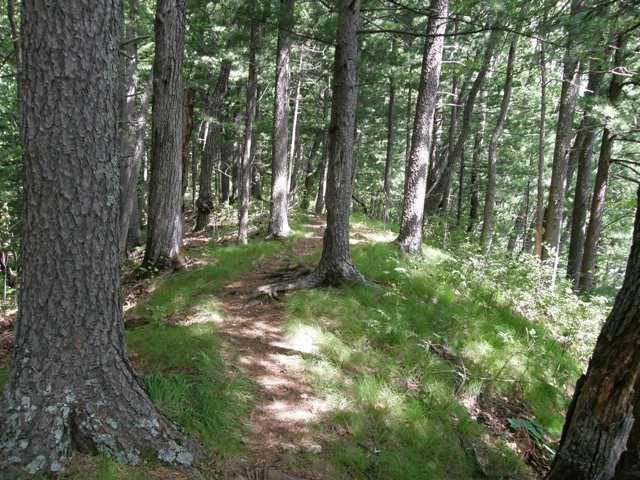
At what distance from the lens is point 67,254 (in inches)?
93.7

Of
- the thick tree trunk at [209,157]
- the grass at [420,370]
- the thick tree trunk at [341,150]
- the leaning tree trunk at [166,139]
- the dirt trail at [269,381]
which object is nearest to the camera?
the dirt trail at [269,381]

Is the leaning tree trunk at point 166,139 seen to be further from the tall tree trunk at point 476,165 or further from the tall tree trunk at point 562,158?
the tall tree trunk at point 476,165

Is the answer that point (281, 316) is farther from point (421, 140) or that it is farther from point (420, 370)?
point (421, 140)

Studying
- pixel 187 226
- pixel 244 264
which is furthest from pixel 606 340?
pixel 187 226

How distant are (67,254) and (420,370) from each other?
12.9 ft

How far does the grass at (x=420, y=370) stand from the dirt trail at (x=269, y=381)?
0.63 ft

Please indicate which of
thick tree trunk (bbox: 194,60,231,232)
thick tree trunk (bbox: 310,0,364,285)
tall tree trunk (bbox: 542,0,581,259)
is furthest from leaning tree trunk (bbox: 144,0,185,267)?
tall tree trunk (bbox: 542,0,581,259)

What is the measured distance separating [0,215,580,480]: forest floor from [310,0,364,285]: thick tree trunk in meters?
0.47

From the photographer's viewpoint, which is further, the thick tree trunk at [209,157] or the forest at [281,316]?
the thick tree trunk at [209,157]

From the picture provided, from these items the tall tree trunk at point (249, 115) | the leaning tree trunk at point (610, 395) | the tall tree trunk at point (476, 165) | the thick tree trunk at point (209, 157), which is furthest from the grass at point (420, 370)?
the tall tree trunk at point (476, 165)

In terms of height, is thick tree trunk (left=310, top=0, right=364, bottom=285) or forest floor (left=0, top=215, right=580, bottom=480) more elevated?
thick tree trunk (left=310, top=0, right=364, bottom=285)

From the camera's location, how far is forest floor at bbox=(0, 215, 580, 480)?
3254 millimetres

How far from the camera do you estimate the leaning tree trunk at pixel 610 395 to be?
2624 mm

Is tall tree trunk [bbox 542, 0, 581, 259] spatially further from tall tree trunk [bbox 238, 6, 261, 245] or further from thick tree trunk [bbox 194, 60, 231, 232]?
thick tree trunk [bbox 194, 60, 231, 232]
